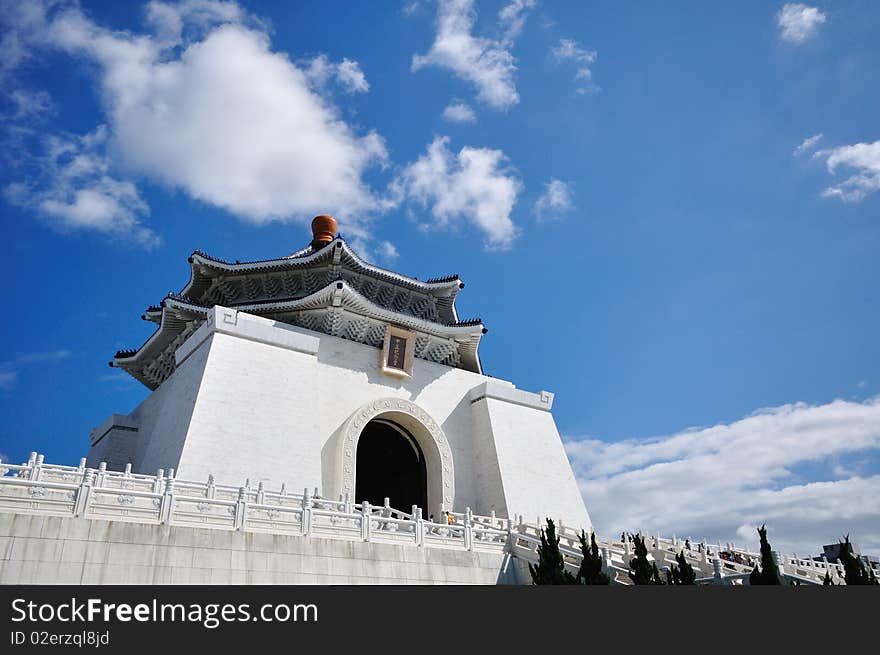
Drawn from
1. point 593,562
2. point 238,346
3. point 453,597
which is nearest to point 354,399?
point 238,346

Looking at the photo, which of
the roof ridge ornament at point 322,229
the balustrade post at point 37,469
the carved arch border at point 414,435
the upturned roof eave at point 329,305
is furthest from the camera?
the roof ridge ornament at point 322,229

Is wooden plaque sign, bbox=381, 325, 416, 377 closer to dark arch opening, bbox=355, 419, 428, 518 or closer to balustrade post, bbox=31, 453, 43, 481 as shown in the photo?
dark arch opening, bbox=355, 419, 428, 518

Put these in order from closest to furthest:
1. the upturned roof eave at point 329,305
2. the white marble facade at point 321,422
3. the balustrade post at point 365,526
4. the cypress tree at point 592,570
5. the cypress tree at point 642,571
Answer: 1. the cypress tree at point 642,571
2. the cypress tree at point 592,570
3. the balustrade post at point 365,526
4. the white marble facade at point 321,422
5. the upturned roof eave at point 329,305

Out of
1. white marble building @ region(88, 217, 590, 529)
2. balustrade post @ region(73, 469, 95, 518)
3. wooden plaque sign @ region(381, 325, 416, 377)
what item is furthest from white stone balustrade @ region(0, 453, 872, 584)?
wooden plaque sign @ region(381, 325, 416, 377)

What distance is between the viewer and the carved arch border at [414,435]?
719 inches

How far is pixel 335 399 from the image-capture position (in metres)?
19.2

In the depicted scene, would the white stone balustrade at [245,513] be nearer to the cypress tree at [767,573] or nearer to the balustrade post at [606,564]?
the balustrade post at [606,564]

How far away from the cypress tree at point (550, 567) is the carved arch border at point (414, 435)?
7831mm

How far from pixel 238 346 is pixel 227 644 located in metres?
12.2

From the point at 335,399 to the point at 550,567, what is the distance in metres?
9.92

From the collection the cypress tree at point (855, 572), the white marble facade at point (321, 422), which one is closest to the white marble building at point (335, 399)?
the white marble facade at point (321, 422)

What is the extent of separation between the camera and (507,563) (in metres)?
12.7

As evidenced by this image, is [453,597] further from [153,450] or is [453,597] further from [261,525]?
[153,450]

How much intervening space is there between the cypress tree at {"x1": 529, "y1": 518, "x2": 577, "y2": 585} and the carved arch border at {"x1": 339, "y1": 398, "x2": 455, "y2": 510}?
7831mm
